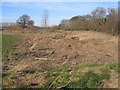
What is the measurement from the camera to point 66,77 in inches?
301

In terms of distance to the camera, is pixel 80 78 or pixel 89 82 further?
pixel 80 78

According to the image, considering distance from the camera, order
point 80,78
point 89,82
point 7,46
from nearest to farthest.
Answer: point 89,82
point 80,78
point 7,46

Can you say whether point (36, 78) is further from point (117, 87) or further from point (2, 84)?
point (117, 87)

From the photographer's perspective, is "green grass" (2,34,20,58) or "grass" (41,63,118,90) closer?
"grass" (41,63,118,90)

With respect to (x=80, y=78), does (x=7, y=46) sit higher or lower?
higher

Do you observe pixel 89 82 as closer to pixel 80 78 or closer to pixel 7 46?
pixel 80 78

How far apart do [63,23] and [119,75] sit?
18680mm

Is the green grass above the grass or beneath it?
above

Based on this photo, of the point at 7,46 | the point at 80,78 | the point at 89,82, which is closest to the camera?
the point at 89,82

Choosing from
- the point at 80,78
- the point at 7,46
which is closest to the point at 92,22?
the point at 7,46

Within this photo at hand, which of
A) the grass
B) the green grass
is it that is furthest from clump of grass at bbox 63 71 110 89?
the green grass

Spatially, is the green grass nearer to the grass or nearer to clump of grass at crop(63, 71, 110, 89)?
the grass

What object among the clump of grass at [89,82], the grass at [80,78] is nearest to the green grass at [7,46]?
the grass at [80,78]

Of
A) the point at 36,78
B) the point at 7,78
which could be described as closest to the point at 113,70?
the point at 36,78
